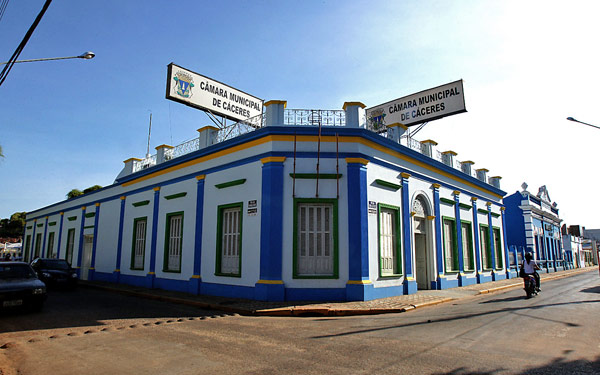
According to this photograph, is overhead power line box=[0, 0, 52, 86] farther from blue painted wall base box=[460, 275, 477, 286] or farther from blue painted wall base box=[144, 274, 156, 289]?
blue painted wall base box=[460, 275, 477, 286]

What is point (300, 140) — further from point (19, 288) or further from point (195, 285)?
point (19, 288)

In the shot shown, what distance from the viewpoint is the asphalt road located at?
482cm

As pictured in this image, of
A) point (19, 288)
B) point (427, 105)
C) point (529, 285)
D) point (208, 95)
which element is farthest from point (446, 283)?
point (19, 288)

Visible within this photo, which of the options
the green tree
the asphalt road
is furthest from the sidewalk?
the green tree

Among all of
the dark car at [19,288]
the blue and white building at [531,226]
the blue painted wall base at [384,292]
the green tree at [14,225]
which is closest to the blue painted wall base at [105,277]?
the dark car at [19,288]

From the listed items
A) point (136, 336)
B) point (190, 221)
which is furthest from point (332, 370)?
point (190, 221)

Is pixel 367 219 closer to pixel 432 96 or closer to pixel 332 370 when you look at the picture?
pixel 332 370

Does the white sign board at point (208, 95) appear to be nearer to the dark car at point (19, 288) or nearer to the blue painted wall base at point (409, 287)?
the dark car at point (19, 288)

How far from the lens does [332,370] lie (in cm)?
466

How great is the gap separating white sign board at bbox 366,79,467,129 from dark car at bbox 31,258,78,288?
14.7 metres

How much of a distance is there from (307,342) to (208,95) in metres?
12.1

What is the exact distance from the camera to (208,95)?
15.6m

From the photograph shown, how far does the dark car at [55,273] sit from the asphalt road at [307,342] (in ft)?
22.3

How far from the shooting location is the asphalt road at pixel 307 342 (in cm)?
482
